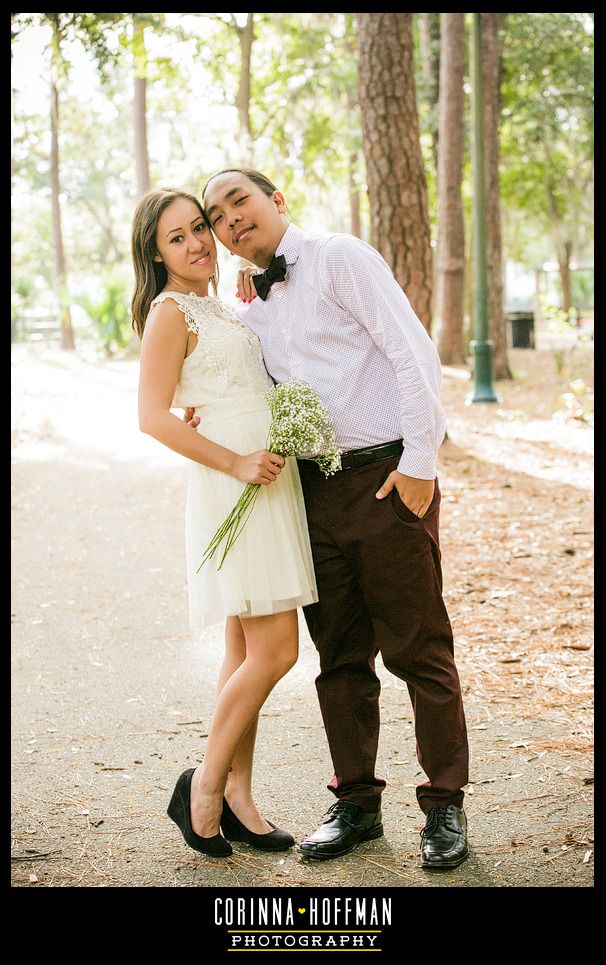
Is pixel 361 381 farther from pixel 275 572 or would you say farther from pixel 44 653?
pixel 44 653

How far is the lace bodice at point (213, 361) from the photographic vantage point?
3.57 m

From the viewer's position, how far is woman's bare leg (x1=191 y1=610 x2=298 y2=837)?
3.59 m

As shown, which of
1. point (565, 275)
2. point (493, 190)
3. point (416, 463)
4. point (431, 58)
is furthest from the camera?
point (565, 275)

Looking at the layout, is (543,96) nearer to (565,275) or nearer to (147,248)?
(565,275)

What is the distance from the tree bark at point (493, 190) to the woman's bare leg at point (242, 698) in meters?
14.7

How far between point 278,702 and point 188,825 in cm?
164

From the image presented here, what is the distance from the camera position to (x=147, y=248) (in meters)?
3.64

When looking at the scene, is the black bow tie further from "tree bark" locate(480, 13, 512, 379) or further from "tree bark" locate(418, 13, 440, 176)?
"tree bark" locate(418, 13, 440, 176)

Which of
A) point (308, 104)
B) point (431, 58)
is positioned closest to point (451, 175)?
point (431, 58)

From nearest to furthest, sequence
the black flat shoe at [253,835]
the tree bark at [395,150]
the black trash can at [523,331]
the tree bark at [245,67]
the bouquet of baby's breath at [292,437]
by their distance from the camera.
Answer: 1. the bouquet of baby's breath at [292,437]
2. the black flat shoe at [253,835]
3. the tree bark at [395,150]
4. the tree bark at [245,67]
5. the black trash can at [523,331]

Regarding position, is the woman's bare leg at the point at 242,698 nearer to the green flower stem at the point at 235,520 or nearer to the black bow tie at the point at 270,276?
the green flower stem at the point at 235,520

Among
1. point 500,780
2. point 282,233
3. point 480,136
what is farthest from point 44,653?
point 480,136

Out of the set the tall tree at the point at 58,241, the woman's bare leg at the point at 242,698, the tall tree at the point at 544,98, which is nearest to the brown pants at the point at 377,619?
the woman's bare leg at the point at 242,698

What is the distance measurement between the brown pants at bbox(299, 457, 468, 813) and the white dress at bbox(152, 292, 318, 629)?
102 mm
